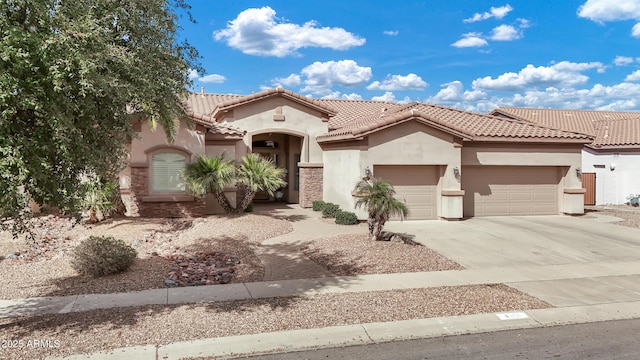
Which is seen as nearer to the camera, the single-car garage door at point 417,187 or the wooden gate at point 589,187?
the single-car garage door at point 417,187

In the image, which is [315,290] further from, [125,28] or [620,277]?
[620,277]

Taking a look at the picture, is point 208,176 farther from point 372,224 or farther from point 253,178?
point 372,224

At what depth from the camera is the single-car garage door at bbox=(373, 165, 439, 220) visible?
675 inches

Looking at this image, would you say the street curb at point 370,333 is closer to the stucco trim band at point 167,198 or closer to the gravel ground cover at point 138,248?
the gravel ground cover at point 138,248

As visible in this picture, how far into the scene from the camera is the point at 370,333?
660 cm

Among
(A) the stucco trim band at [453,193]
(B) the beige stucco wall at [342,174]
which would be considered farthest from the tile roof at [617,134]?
(B) the beige stucco wall at [342,174]

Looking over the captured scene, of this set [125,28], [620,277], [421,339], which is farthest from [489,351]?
[125,28]

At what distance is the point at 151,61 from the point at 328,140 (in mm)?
12204

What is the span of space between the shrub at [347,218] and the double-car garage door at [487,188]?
1805 millimetres

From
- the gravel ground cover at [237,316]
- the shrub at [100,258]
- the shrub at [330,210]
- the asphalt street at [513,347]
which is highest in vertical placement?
the shrub at [330,210]

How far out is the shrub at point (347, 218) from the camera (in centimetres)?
1589

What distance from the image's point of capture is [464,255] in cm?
1163

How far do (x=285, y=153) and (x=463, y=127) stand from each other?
8947 mm

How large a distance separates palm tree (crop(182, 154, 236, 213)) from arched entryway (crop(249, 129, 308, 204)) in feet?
18.1
